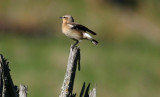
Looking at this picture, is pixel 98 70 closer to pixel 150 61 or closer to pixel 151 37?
pixel 150 61

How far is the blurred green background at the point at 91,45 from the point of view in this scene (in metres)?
20.9

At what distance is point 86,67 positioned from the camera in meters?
21.7

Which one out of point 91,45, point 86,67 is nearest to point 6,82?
point 86,67

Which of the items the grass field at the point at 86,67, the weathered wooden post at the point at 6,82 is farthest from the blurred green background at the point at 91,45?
the weathered wooden post at the point at 6,82

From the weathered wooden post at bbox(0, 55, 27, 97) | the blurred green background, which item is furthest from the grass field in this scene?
the weathered wooden post at bbox(0, 55, 27, 97)

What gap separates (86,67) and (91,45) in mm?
2047

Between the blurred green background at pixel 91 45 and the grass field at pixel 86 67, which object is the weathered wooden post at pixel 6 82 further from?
the grass field at pixel 86 67

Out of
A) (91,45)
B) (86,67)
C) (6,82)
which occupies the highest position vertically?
(91,45)

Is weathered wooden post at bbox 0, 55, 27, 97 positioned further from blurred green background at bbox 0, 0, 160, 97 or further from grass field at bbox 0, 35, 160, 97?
grass field at bbox 0, 35, 160, 97

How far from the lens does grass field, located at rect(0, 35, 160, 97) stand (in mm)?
20406

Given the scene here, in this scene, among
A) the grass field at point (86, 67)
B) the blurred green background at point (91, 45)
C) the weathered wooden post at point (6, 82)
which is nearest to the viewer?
the weathered wooden post at point (6, 82)

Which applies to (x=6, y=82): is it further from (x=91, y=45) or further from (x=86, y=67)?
(x=91, y=45)

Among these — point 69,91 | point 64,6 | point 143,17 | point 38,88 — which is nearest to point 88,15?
point 64,6

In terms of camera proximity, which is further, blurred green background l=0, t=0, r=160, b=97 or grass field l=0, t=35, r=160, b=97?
blurred green background l=0, t=0, r=160, b=97
